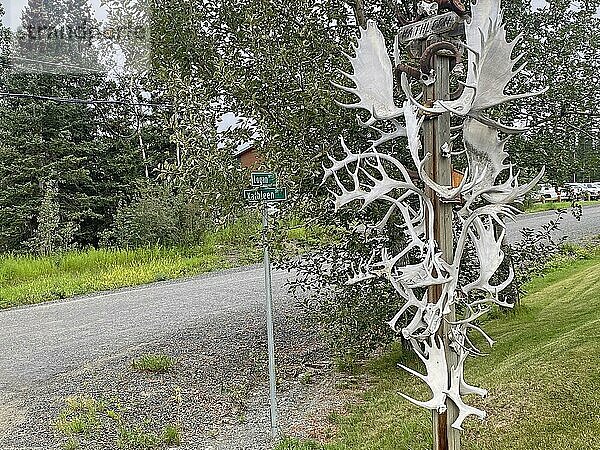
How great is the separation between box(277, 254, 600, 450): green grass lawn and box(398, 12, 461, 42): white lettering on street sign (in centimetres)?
199

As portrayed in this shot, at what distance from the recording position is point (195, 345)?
21.4ft

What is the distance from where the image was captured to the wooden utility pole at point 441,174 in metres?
1.80

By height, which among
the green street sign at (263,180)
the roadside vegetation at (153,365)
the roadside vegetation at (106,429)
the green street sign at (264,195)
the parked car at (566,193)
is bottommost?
the roadside vegetation at (106,429)

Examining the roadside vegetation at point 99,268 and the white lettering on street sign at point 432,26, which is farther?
the roadside vegetation at point 99,268

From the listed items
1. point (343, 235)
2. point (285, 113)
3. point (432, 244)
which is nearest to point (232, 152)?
point (285, 113)

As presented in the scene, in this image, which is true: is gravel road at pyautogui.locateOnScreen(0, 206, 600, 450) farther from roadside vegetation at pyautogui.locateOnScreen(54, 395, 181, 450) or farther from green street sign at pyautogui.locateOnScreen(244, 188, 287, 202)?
green street sign at pyautogui.locateOnScreen(244, 188, 287, 202)

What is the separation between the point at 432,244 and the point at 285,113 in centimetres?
262

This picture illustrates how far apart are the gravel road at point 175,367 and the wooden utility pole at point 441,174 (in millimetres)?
2214

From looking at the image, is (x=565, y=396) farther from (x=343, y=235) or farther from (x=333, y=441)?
(x=343, y=235)

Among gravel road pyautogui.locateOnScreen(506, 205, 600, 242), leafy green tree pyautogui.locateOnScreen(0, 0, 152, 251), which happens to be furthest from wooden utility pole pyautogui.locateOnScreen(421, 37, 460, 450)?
leafy green tree pyautogui.locateOnScreen(0, 0, 152, 251)

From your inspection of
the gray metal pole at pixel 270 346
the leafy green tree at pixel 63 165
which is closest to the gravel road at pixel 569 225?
the gray metal pole at pixel 270 346

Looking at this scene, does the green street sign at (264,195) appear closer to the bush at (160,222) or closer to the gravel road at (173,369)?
the gravel road at (173,369)

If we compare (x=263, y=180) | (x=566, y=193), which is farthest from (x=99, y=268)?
(x=566, y=193)

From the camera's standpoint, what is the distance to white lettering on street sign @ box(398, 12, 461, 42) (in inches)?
69.0
